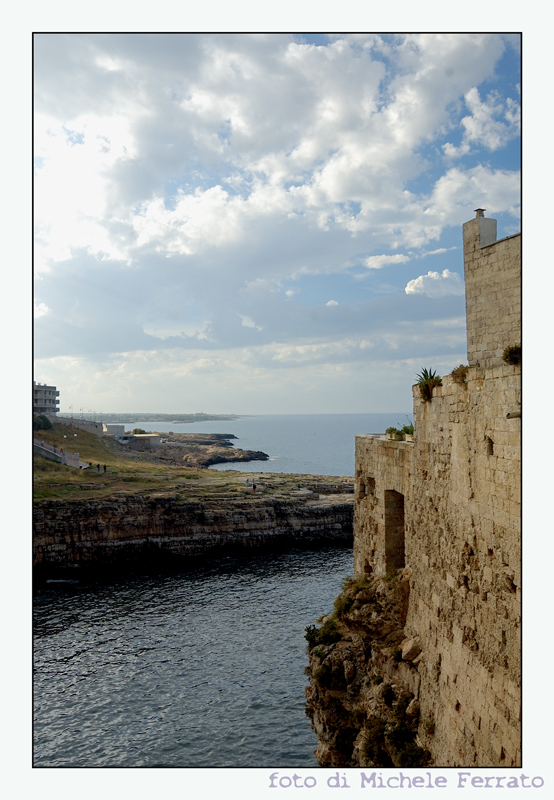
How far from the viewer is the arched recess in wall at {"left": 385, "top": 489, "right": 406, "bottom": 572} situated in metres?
13.5

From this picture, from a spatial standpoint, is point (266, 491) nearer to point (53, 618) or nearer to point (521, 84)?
point (53, 618)

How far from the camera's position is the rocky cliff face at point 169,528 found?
42.1m

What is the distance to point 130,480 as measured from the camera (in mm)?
54156

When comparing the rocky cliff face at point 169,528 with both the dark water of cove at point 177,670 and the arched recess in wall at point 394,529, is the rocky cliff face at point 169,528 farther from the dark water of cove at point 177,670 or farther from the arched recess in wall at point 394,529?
the arched recess in wall at point 394,529

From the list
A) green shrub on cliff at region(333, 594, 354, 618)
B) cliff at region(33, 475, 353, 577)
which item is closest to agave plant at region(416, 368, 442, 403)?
green shrub on cliff at region(333, 594, 354, 618)

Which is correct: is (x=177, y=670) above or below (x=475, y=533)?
below

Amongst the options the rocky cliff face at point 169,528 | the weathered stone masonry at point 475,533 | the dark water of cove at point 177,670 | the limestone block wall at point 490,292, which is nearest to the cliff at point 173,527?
the rocky cliff face at point 169,528

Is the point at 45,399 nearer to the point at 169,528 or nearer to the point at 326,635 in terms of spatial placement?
the point at 169,528

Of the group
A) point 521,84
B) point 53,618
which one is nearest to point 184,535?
point 53,618

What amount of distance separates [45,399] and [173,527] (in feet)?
204

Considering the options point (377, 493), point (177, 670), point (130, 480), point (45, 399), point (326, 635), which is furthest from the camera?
point (45, 399)

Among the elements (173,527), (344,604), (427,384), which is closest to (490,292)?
(427,384)

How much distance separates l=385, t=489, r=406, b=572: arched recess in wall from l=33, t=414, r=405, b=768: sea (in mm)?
5201

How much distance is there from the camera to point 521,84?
669 cm
